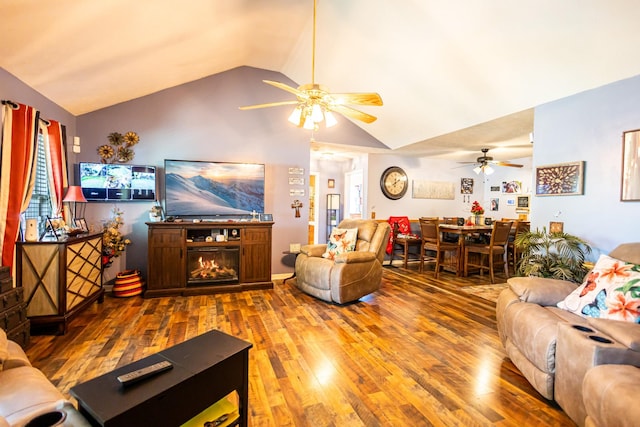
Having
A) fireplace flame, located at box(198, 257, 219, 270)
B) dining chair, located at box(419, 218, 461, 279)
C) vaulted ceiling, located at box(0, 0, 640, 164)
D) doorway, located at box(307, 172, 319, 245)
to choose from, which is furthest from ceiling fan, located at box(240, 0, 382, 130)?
doorway, located at box(307, 172, 319, 245)

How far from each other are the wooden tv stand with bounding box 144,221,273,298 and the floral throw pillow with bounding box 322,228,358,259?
34.6 inches

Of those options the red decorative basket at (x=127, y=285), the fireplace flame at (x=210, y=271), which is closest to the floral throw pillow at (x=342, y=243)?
the fireplace flame at (x=210, y=271)

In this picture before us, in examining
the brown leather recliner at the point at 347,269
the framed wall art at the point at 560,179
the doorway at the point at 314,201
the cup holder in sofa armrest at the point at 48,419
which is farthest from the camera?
the doorway at the point at 314,201

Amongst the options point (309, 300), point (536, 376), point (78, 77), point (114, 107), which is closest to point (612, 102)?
point (536, 376)

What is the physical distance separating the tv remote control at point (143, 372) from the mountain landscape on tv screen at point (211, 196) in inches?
128

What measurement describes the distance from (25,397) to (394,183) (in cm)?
605

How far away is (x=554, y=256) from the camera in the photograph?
2.96 meters

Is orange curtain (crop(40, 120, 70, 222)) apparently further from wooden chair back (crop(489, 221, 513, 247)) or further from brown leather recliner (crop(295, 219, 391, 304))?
wooden chair back (crop(489, 221, 513, 247))

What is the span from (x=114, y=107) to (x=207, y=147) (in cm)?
124

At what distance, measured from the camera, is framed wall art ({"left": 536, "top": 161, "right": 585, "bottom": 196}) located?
293 cm

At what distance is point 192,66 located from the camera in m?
3.80

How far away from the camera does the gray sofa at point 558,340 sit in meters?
1.47

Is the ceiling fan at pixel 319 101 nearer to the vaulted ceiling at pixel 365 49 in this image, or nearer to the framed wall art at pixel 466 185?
the vaulted ceiling at pixel 365 49

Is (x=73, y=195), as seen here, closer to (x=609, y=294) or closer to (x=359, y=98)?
(x=359, y=98)
